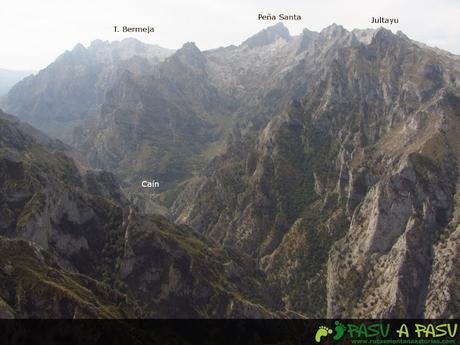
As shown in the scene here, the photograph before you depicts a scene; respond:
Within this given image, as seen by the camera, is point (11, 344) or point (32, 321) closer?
point (11, 344)

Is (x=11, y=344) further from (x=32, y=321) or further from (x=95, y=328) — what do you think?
(x=95, y=328)

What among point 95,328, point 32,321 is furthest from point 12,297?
point 95,328

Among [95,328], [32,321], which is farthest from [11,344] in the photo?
[95,328]

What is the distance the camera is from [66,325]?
196 m

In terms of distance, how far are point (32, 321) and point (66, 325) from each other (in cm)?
1155

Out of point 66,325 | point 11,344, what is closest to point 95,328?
point 66,325

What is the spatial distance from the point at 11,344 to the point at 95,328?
30.0 meters

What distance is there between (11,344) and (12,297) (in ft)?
82.2

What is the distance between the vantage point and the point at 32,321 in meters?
192

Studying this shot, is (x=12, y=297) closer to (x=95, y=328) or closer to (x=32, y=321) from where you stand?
(x=32, y=321)

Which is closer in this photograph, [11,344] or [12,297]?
[11,344]

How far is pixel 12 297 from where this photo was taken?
653ft

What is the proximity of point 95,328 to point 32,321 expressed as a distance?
844 inches

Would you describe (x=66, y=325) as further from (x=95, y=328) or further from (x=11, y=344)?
(x=11, y=344)
